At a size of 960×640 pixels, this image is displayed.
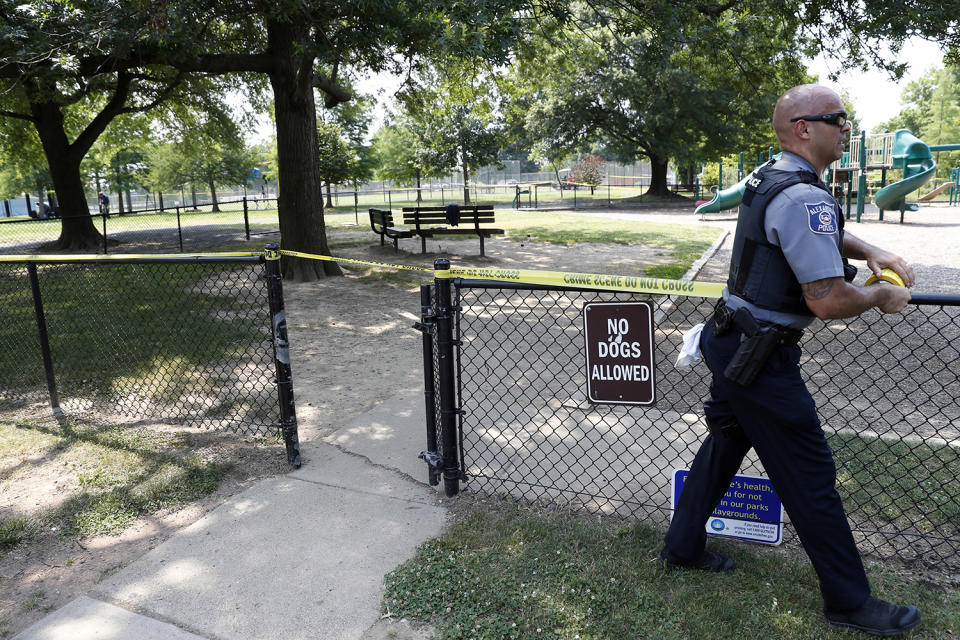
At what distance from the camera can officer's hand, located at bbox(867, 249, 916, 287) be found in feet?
7.78

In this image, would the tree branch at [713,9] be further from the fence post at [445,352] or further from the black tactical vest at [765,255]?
the black tactical vest at [765,255]

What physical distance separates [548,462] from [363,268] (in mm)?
9090

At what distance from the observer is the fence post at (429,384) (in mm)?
3500

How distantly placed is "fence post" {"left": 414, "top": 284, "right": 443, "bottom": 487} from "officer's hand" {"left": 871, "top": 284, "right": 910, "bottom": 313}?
1985 millimetres

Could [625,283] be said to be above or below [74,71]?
below

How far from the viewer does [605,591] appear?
2.83m

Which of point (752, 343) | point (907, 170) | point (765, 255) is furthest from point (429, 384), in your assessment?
point (907, 170)

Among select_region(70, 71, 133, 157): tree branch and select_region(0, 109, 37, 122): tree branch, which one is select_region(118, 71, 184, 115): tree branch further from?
select_region(0, 109, 37, 122): tree branch

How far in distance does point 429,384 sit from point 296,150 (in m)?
8.03

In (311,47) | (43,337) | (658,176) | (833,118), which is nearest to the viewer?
(833,118)

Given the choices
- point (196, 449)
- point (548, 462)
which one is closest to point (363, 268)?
point (196, 449)

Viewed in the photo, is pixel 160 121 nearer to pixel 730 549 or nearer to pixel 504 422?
pixel 504 422

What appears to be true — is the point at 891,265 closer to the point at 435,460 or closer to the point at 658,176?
the point at 435,460

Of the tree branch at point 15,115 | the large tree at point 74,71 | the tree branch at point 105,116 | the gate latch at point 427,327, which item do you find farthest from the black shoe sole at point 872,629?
the tree branch at point 15,115
